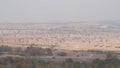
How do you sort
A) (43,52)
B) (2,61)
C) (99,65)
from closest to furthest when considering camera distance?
(99,65), (2,61), (43,52)

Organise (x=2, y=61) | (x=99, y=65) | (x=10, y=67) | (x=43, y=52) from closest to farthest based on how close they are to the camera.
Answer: (x=10, y=67) < (x=99, y=65) < (x=2, y=61) < (x=43, y=52)

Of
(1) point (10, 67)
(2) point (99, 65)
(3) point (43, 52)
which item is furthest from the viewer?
(3) point (43, 52)

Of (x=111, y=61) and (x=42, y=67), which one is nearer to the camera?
(x=42, y=67)

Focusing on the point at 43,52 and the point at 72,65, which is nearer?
the point at 72,65

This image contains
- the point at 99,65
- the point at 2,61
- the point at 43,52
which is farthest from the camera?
the point at 43,52

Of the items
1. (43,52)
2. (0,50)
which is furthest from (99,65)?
(0,50)

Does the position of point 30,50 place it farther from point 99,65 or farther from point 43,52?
point 99,65

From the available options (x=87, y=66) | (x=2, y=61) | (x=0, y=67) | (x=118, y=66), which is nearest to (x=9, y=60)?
(x=2, y=61)

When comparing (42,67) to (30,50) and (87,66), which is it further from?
(30,50)
